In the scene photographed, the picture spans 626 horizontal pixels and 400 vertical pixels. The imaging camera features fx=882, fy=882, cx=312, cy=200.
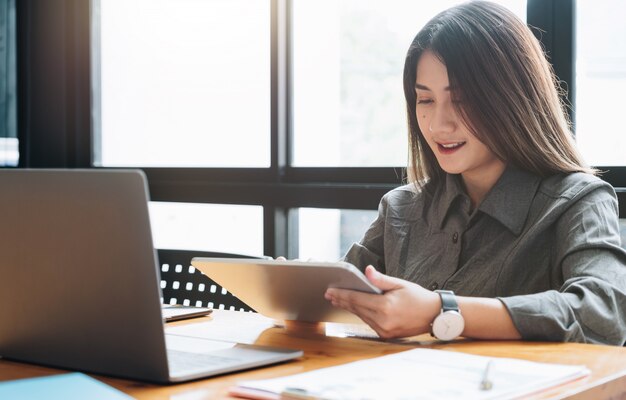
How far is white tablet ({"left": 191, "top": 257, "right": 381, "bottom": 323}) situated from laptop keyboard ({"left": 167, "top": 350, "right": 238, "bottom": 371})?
168 mm

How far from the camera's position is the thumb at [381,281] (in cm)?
129

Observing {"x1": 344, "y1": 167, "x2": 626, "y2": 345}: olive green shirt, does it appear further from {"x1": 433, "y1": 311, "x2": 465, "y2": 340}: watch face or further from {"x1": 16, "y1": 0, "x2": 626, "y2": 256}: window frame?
{"x1": 16, "y1": 0, "x2": 626, "y2": 256}: window frame

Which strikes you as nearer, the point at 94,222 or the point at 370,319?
the point at 94,222

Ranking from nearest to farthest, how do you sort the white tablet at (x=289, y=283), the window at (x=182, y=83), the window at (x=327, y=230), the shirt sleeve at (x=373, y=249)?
the white tablet at (x=289, y=283), the shirt sleeve at (x=373, y=249), the window at (x=327, y=230), the window at (x=182, y=83)

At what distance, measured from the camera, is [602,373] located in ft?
3.60

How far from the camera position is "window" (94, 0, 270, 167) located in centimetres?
328

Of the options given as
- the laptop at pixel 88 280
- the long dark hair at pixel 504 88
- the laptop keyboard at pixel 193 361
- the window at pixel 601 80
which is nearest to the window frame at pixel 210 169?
the window at pixel 601 80

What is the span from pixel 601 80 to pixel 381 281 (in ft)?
4.48

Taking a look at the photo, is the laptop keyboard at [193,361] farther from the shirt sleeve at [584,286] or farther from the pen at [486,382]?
the shirt sleeve at [584,286]

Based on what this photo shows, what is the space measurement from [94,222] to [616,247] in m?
0.91

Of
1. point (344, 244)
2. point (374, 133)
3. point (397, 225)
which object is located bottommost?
point (344, 244)

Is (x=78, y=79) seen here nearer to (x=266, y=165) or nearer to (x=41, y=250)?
(x=266, y=165)

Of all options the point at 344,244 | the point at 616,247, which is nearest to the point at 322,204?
the point at 344,244

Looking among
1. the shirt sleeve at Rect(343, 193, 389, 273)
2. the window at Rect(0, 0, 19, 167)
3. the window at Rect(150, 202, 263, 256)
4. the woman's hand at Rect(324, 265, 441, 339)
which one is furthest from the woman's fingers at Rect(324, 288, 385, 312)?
the window at Rect(0, 0, 19, 167)
